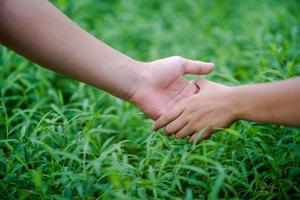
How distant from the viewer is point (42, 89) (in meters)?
3.12

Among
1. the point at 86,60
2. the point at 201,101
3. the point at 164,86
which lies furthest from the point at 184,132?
the point at 86,60

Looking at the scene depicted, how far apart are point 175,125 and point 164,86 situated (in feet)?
0.92

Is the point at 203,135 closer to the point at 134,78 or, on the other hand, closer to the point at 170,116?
the point at 170,116

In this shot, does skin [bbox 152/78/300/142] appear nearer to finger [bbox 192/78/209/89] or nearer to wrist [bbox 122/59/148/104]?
finger [bbox 192/78/209/89]

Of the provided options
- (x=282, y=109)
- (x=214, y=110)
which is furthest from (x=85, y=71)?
(x=282, y=109)

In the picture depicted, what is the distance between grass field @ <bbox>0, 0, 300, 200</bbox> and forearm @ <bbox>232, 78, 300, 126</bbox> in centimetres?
20

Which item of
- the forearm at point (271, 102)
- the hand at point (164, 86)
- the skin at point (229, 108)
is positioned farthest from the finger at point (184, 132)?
the forearm at point (271, 102)

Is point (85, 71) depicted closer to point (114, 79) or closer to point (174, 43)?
point (114, 79)

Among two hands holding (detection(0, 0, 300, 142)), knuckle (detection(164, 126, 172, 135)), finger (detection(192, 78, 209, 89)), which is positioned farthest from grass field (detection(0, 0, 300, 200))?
finger (detection(192, 78, 209, 89))

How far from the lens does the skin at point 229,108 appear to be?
2.07 m

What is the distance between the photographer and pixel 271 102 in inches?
82.6

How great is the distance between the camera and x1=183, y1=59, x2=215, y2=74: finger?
100 inches

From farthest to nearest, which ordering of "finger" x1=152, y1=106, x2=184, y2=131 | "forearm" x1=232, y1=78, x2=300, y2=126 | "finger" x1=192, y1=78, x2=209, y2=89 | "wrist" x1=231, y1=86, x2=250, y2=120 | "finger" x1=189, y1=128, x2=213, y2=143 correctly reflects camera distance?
"finger" x1=192, y1=78, x2=209, y2=89, "finger" x1=152, y1=106, x2=184, y2=131, "finger" x1=189, y1=128, x2=213, y2=143, "wrist" x1=231, y1=86, x2=250, y2=120, "forearm" x1=232, y1=78, x2=300, y2=126

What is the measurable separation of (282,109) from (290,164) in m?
0.33
